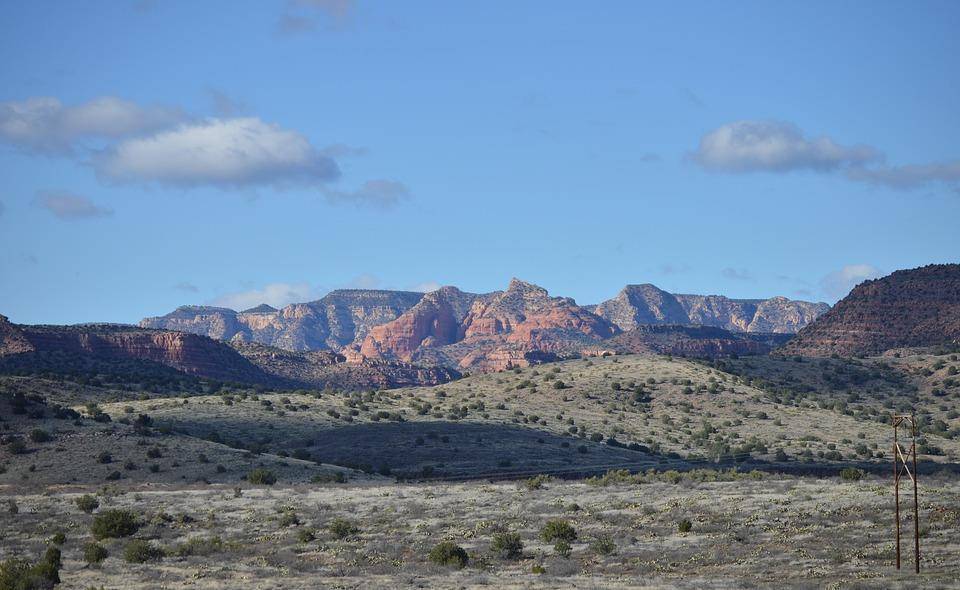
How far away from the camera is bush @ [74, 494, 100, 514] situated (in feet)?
175

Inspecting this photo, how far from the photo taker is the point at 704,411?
358 ft

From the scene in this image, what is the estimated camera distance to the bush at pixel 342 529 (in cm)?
4750

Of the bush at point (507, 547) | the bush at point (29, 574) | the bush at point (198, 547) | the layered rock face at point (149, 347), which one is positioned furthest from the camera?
the layered rock face at point (149, 347)

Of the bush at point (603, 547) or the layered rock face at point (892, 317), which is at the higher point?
the layered rock face at point (892, 317)

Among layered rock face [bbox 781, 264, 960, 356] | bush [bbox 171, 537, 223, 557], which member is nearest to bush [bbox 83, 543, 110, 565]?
bush [bbox 171, 537, 223, 557]

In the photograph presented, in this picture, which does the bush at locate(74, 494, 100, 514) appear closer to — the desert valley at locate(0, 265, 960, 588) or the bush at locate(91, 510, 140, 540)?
the desert valley at locate(0, 265, 960, 588)

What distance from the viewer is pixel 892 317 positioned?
165m

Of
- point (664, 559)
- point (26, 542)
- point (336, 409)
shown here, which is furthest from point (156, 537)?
point (336, 409)

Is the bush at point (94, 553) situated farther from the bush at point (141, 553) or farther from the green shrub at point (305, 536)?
the green shrub at point (305, 536)

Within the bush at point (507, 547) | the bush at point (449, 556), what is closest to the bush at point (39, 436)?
the bush at point (449, 556)

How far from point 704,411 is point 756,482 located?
51.6 metres

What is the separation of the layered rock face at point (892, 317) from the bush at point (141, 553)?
4908 inches

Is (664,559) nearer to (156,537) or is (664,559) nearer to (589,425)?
(156,537)

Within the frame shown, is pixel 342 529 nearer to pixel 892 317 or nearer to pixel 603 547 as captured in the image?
pixel 603 547
